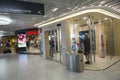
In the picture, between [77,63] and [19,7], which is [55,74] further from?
[19,7]

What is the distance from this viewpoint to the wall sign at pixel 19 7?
177 inches

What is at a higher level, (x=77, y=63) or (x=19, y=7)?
(x=19, y=7)

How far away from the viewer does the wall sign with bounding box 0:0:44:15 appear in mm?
4484

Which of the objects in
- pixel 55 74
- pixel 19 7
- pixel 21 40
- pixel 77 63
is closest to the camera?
pixel 19 7

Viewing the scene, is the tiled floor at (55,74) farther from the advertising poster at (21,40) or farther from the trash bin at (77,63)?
the advertising poster at (21,40)

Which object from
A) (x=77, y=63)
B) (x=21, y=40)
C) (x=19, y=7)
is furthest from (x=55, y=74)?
(x=21, y=40)

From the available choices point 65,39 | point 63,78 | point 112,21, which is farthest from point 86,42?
point 112,21

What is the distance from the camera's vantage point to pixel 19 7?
15.6ft

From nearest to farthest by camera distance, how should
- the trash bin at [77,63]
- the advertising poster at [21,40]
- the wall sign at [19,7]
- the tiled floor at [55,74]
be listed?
the wall sign at [19,7] < the tiled floor at [55,74] < the trash bin at [77,63] < the advertising poster at [21,40]

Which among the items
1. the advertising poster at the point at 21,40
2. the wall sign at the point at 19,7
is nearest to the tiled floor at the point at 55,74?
the wall sign at the point at 19,7

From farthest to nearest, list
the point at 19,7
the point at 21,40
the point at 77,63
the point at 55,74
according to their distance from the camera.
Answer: the point at 21,40, the point at 77,63, the point at 55,74, the point at 19,7

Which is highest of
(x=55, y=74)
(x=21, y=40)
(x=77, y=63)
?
(x=21, y=40)

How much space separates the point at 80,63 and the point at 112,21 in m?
5.52

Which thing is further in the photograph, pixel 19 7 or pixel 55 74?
pixel 55 74
